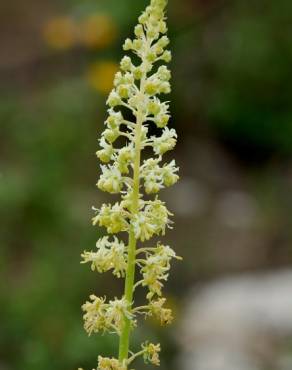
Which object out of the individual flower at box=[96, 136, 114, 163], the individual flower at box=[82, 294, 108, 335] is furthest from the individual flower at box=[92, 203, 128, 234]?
the individual flower at box=[82, 294, 108, 335]

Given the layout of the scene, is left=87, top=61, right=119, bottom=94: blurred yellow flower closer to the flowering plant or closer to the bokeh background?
the bokeh background

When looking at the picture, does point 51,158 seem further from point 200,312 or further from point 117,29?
point 117,29

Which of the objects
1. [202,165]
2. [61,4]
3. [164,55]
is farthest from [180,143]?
[164,55]

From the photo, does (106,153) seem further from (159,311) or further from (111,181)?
(159,311)

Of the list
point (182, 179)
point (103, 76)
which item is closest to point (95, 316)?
point (103, 76)

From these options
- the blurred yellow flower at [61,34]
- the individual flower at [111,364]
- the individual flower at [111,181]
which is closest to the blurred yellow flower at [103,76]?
the blurred yellow flower at [61,34]

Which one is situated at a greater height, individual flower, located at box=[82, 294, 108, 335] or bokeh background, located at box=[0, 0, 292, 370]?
bokeh background, located at box=[0, 0, 292, 370]
